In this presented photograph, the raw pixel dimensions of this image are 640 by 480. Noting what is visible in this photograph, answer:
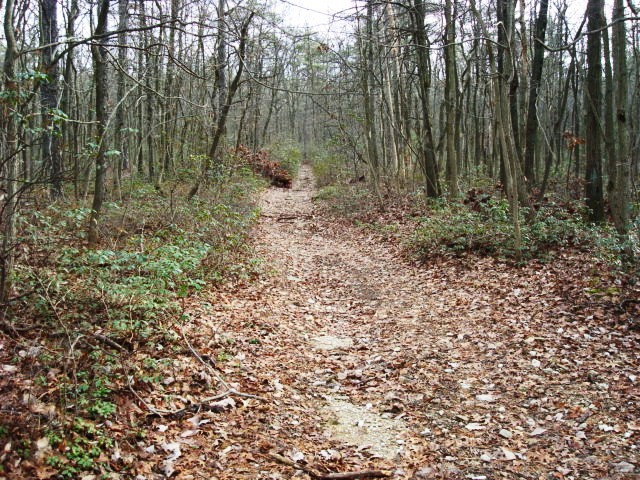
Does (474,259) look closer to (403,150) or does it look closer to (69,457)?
(69,457)

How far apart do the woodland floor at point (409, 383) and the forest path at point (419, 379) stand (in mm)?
20

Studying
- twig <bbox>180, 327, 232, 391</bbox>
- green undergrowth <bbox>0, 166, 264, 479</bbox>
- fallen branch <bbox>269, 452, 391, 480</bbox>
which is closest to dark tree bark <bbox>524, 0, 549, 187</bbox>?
green undergrowth <bbox>0, 166, 264, 479</bbox>

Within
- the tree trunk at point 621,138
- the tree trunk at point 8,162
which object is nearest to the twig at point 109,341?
the tree trunk at point 8,162

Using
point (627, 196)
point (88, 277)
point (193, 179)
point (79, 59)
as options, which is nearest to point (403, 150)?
point (193, 179)

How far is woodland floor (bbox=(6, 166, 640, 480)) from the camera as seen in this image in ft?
12.2

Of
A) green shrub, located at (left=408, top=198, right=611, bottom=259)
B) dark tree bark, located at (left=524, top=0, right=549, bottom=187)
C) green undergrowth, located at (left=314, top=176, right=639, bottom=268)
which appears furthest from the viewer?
dark tree bark, located at (left=524, top=0, right=549, bottom=187)

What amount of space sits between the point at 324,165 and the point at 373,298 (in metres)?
21.4

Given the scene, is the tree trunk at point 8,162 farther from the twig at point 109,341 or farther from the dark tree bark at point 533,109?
the dark tree bark at point 533,109

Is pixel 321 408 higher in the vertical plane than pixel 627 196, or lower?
lower

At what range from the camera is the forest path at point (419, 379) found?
3787 millimetres

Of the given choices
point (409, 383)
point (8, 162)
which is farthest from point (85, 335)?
point (409, 383)

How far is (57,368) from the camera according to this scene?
12.9 feet

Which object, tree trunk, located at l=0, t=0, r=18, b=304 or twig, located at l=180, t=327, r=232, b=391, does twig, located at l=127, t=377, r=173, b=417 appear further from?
tree trunk, located at l=0, t=0, r=18, b=304

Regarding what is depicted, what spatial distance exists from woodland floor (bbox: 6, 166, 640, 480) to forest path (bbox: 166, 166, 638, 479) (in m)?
0.02
